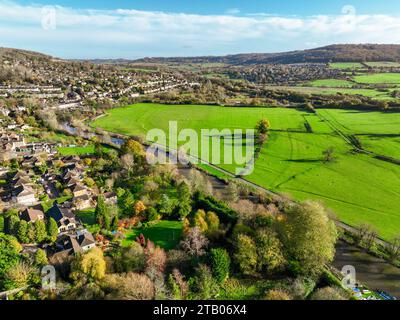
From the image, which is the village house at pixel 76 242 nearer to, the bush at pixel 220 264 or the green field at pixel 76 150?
the bush at pixel 220 264

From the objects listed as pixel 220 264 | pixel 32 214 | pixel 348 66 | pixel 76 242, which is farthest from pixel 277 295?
pixel 348 66

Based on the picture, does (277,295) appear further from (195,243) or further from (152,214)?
(152,214)

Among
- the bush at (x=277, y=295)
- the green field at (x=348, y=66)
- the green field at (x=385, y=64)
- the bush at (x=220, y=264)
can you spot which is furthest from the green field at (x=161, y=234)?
the green field at (x=348, y=66)

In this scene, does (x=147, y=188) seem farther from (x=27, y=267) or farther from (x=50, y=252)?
(x=27, y=267)

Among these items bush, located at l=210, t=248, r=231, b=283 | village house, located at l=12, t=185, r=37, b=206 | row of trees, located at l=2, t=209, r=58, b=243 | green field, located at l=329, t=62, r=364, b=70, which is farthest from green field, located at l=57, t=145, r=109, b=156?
green field, located at l=329, t=62, r=364, b=70

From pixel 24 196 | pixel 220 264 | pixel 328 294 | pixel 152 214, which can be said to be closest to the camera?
pixel 328 294

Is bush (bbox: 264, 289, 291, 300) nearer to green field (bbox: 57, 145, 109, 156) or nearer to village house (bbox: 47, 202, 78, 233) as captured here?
village house (bbox: 47, 202, 78, 233)
